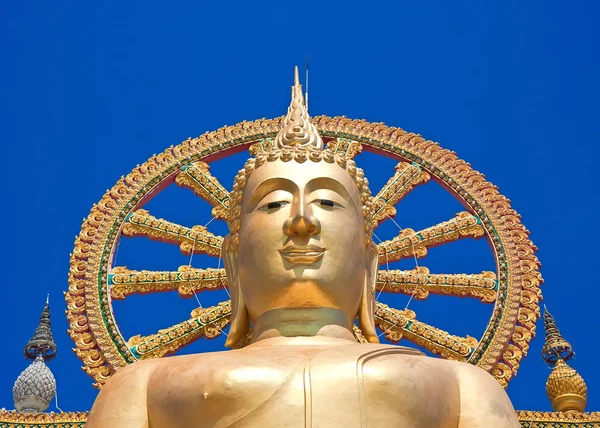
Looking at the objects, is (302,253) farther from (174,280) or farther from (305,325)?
(174,280)

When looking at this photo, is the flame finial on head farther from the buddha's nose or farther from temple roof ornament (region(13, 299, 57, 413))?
temple roof ornament (region(13, 299, 57, 413))

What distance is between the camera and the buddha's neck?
7.24 meters

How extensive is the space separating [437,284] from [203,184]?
5.11 feet

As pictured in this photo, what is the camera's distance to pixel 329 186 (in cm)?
750

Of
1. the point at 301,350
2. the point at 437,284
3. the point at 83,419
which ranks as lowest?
the point at 301,350

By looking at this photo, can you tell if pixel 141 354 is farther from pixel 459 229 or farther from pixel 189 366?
pixel 459 229

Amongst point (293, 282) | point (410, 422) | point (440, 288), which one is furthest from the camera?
point (440, 288)

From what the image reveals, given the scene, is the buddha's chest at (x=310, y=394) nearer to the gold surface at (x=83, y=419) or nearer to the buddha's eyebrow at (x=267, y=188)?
the buddha's eyebrow at (x=267, y=188)

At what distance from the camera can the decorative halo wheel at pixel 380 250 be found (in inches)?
321

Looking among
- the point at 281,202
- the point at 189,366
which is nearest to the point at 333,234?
the point at 281,202

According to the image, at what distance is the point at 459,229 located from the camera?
8.66 metres

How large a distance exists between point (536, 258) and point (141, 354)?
2285mm

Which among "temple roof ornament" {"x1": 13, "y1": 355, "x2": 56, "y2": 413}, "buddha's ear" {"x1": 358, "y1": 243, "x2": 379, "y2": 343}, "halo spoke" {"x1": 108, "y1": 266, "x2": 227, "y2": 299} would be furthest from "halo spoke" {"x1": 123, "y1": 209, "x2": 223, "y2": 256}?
"buddha's ear" {"x1": 358, "y1": 243, "x2": 379, "y2": 343}

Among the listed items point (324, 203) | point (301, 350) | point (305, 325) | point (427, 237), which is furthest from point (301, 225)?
point (427, 237)
